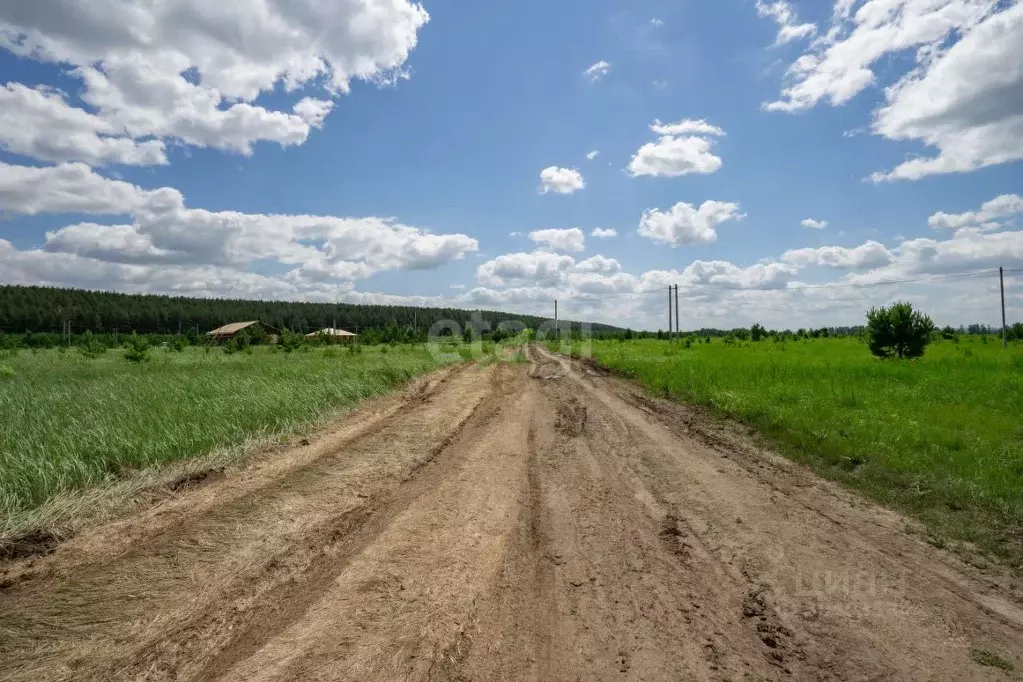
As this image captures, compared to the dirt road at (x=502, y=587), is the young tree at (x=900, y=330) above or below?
above

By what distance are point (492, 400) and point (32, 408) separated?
9102 mm

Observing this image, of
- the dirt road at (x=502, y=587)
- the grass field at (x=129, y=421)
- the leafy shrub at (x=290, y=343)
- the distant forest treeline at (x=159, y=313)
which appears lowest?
the dirt road at (x=502, y=587)

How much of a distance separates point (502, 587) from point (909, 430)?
8.32 metres

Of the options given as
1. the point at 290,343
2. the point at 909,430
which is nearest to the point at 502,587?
the point at 909,430

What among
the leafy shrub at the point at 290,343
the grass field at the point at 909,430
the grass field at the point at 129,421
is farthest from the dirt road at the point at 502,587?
the leafy shrub at the point at 290,343

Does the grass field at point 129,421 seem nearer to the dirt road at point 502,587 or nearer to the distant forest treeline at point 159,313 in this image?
the dirt road at point 502,587

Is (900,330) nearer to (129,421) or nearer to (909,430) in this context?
(909,430)

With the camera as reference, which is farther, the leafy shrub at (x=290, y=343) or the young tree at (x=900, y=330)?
the leafy shrub at (x=290, y=343)

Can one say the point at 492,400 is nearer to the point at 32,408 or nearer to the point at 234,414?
the point at 234,414

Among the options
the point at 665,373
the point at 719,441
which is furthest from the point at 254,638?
the point at 665,373

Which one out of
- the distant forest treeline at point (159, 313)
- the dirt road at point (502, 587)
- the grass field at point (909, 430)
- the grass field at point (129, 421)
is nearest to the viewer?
the dirt road at point (502, 587)

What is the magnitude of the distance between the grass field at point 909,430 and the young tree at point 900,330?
8.90 m

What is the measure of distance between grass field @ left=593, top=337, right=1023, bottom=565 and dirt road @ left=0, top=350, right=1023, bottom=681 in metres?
0.72

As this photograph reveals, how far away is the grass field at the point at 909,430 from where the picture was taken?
592cm
